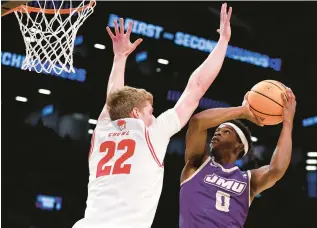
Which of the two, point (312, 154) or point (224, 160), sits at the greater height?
point (224, 160)

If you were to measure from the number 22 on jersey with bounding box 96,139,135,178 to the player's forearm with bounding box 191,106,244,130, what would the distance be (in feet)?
3.38

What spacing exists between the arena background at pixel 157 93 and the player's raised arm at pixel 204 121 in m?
11.0

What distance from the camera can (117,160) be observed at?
3162mm

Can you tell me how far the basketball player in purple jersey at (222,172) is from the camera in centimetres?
419

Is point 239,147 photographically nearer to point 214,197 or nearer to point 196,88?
point 214,197

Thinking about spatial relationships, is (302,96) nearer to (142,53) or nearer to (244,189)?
(142,53)

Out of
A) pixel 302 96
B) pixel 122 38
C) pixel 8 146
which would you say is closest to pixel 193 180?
pixel 122 38

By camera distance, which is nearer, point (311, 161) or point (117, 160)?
point (117, 160)

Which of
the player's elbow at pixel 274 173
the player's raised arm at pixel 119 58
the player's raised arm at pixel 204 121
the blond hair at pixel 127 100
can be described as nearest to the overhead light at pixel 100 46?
the player's raised arm at pixel 204 121

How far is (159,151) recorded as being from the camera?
3168 mm

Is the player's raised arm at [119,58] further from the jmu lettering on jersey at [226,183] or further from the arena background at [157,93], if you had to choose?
the arena background at [157,93]

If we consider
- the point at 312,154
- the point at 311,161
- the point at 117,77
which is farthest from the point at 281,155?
the point at 312,154

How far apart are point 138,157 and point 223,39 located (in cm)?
100

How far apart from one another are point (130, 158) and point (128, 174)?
9cm
